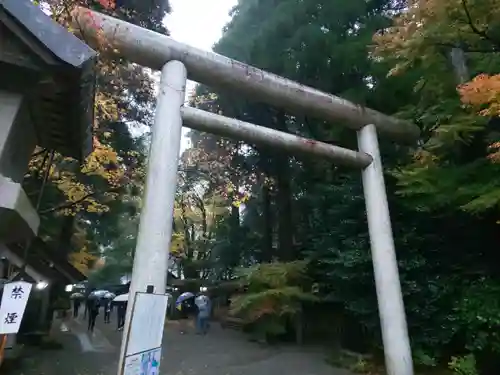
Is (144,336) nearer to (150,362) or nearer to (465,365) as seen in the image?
(150,362)

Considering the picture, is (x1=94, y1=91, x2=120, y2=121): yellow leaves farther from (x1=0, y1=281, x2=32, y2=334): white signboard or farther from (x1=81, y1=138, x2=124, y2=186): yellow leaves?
(x1=0, y1=281, x2=32, y2=334): white signboard

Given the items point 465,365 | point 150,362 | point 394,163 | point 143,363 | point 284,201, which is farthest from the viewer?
point 284,201

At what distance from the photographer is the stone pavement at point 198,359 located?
8.54 meters

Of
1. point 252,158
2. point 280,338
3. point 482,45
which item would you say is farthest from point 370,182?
point 252,158

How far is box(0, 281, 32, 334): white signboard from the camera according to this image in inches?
151

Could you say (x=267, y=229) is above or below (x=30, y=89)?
above

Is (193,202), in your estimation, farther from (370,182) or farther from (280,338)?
(370,182)

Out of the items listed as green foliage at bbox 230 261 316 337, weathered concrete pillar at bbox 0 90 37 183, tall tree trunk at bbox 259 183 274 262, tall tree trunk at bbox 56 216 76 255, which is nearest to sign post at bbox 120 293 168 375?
weathered concrete pillar at bbox 0 90 37 183

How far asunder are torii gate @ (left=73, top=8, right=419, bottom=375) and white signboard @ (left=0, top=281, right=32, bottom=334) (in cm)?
174

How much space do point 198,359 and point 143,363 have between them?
23.4 ft

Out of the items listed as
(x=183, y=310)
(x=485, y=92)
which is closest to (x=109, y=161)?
(x=485, y=92)

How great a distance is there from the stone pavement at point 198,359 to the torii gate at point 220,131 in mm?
2240

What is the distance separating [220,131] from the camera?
7.20m

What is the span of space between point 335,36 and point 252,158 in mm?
5796
